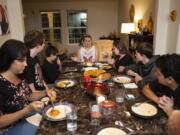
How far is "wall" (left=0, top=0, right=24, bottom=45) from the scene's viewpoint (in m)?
3.05

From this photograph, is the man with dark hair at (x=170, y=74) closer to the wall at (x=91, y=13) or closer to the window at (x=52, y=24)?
the wall at (x=91, y=13)

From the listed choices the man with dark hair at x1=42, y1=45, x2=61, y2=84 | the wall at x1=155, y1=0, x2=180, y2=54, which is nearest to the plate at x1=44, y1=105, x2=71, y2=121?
the man with dark hair at x1=42, y1=45, x2=61, y2=84

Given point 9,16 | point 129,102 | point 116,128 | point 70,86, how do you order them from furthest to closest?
point 9,16
point 70,86
point 129,102
point 116,128

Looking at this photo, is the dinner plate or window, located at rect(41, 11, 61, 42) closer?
the dinner plate

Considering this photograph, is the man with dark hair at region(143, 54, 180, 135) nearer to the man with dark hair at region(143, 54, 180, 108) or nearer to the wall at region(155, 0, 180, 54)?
the man with dark hair at region(143, 54, 180, 108)

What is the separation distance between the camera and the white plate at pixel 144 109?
132 centimetres

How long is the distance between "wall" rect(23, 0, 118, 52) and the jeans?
6496mm

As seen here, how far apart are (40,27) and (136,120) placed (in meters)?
7.20

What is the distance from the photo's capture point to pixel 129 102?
60.1 inches

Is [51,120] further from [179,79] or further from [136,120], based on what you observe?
[179,79]

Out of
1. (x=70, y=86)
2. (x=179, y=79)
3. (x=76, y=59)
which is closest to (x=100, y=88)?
(x=70, y=86)

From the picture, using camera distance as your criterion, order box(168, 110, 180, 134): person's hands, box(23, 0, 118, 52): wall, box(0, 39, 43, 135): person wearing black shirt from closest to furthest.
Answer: box(168, 110, 180, 134): person's hands
box(0, 39, 43, 135): person wearing black shirt
box(23, 0, 118, 52): wall

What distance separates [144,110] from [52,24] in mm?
7159

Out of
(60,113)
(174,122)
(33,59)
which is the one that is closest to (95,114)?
(60,113)
